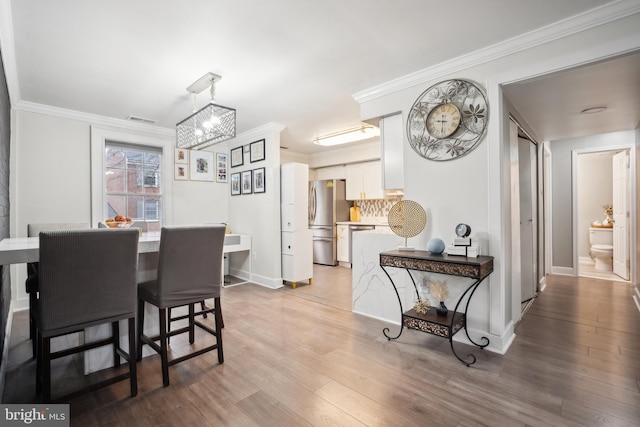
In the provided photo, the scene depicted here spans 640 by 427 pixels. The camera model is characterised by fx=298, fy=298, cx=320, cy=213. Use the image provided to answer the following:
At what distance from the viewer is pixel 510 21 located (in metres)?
2.07

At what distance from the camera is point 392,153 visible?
311 cm

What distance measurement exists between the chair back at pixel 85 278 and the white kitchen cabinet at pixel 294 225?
2.80 meters

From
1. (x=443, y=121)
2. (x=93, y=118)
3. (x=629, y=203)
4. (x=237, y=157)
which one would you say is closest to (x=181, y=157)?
(x=237, y=157)

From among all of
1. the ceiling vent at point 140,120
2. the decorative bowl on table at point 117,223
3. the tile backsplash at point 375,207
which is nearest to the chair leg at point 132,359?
the decorative bowl on table at point 117,223

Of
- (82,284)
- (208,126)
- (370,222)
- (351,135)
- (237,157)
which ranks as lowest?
(82,284)

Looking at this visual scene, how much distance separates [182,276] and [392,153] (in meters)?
2.27

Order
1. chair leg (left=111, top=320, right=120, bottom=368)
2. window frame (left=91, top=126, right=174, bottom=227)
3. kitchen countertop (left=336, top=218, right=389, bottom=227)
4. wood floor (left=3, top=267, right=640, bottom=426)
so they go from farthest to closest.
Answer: kitchen countertop (left=336, top=218, right=389, bottom=227)
window frame (left=91, top=126, right=174, bottom=227)
chair leg (left=111, top=320, right=120, bottom=368)
wood floor (left=3, top=267, right=640, bottom=426)

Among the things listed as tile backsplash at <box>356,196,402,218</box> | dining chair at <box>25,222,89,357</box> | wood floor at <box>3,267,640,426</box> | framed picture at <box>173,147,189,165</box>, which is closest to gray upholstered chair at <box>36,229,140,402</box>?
wood floor at <box>3,267,640,426</box>

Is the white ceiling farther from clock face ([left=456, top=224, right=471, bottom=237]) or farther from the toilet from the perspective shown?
the toilet

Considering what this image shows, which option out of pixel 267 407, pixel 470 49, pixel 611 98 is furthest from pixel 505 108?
pixel 267 407

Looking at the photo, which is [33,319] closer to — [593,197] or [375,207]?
[375,207]

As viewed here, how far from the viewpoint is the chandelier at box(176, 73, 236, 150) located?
2.87 meters

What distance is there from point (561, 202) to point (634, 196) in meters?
1.09

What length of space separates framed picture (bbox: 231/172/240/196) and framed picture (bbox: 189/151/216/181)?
0.36 metres
